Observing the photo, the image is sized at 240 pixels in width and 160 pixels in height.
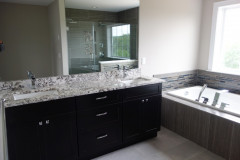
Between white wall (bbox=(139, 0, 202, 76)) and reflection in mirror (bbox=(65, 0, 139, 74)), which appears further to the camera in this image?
white wall (bbox=(139, 0, 202, 76))

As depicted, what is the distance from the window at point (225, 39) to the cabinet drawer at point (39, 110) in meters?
3.04

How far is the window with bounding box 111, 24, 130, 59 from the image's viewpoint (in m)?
2.79

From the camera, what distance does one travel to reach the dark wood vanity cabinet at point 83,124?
5.72 feet

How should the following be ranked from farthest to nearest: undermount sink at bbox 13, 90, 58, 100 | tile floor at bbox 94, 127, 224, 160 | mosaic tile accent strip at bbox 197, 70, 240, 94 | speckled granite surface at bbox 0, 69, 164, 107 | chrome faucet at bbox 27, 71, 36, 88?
mosaic tile accent strip at bbox 197, 70, 240, 94, tile floor at bbox 94, 127, 224, 160, chrome faucet at bbox 27, 71, 36, 88, undermount sink at bbox 13, 90, 58, 100, speckled granite surface at bbox 0, 69, 164, 107

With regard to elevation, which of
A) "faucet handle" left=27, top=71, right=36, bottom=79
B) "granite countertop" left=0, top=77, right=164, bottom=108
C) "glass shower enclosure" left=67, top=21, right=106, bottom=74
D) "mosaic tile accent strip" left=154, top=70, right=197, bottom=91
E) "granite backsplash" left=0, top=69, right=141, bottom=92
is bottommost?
"mosaic tile accent strip" left=154, top=70, right=197, bottom=91

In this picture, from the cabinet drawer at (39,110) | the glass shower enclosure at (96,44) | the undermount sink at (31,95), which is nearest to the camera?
the cabinet drawer at (39,110)

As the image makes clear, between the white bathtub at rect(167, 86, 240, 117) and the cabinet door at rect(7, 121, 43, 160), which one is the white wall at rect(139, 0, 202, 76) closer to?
the white bathtub at rect(167, 86, 240, 117)

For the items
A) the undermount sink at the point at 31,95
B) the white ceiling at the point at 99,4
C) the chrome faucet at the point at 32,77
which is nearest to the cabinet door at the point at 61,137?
the undermount sink at the point at 31,95

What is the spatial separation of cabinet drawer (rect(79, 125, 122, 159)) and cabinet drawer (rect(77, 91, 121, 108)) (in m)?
0.34

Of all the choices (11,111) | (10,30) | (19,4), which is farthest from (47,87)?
(19,4)

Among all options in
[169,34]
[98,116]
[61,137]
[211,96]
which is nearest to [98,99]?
[98,116]

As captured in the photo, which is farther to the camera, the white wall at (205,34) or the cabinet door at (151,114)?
the white wall at (205,34)

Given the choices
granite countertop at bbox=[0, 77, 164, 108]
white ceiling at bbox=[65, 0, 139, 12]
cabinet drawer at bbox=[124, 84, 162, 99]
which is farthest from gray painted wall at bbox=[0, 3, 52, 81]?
cabinet drawer at bbox=[124, 84, 162, 99]

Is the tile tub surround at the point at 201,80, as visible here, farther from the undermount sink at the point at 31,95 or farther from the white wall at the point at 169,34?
the undermount sink at the point at 31,95
